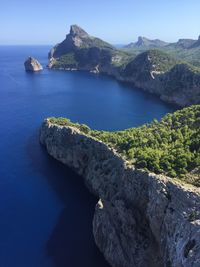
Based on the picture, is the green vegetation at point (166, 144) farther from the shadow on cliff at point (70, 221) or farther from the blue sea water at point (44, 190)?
the blue sea water at point (44, 190)

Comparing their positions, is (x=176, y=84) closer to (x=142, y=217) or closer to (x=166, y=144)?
(x=166, y=144)

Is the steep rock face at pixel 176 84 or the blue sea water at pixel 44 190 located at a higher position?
the steep rock face at pixel 176 84

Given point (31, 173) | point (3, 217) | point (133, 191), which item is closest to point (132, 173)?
point (133, 191)

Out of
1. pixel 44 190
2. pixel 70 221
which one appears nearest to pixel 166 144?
pixel 70 221

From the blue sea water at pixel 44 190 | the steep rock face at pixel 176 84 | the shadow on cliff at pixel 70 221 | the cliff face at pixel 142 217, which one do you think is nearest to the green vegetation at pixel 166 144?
the cliff face at pixel 142 217

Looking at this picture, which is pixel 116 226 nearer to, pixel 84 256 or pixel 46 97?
pixel 84 256
